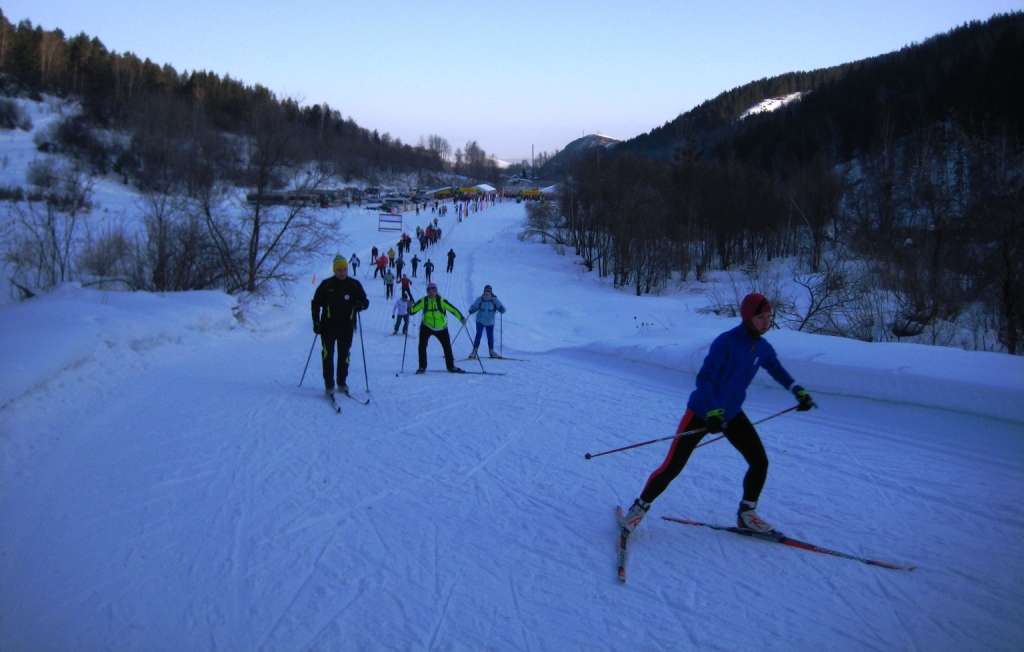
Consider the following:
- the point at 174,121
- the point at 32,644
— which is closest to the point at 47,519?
the point at 32,644

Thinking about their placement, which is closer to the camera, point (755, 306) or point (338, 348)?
point (755, 306)

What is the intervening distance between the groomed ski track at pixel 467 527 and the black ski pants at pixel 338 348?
0.48 metres

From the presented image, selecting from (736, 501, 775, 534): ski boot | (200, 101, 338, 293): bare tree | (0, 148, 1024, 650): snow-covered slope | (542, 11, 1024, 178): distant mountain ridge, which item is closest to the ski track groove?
(0, 148, 1024, 650): snow-covered slope

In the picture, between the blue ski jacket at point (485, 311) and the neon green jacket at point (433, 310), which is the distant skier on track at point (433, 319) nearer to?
the neon green jacket at point (433, 310)

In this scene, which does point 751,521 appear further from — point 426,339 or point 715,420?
point 426,339

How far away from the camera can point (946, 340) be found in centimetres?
1445

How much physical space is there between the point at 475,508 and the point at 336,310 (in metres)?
4.41

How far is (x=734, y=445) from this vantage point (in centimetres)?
442

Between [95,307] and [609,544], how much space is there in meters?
11.6

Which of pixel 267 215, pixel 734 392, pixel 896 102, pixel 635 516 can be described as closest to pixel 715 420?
pixel 734 392

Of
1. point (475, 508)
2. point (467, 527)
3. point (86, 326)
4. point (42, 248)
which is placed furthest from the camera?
point (42, 248)

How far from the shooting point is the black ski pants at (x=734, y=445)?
439 centimetres

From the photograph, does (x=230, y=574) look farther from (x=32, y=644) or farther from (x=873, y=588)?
(x=873, y=588)

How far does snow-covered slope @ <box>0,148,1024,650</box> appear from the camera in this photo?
3635 millimetres
